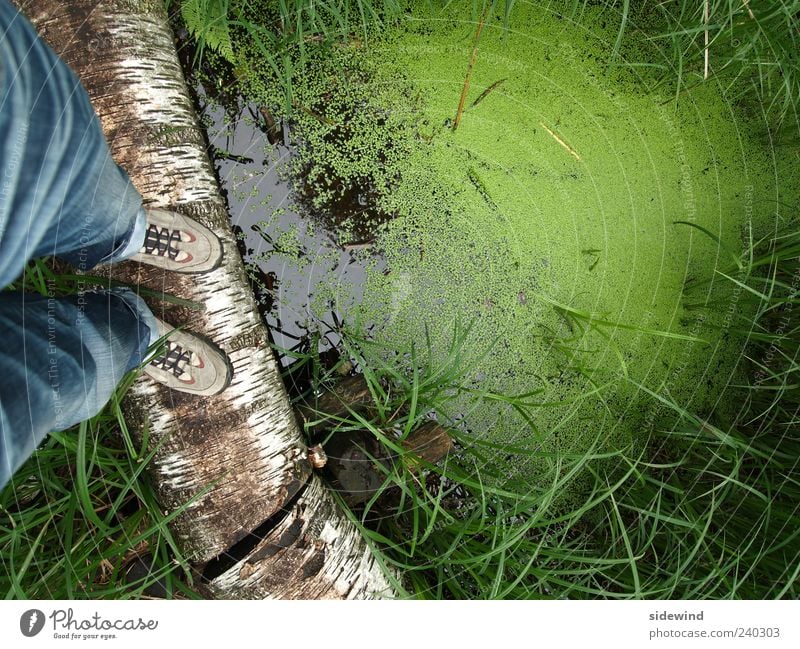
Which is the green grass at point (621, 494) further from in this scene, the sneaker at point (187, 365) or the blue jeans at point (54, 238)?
the blue jeans at point (54, 238)

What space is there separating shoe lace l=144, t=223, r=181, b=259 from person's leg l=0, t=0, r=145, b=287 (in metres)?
0.05

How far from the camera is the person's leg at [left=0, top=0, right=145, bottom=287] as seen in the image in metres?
0.72

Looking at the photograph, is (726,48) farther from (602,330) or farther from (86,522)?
(86,522)

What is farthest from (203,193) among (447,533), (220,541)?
(447,533)

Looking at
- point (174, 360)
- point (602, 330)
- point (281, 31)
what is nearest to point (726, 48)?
point (602, 330)

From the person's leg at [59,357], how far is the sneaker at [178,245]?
9 centimetres

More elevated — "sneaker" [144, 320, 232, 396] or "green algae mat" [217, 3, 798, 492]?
"green algae mat" [217, 3, 798, 492]

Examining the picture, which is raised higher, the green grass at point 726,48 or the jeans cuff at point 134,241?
the green grass at point 726,48

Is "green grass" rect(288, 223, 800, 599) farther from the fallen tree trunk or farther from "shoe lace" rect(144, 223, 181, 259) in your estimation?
"shoe lace" rect(144, 223, 181, 259)

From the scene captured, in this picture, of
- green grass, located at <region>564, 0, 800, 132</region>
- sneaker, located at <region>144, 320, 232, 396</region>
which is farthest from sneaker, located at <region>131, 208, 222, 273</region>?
green grass, located at <region>564, 0, 800, 132</region>

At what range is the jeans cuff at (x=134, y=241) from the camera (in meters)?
0.88

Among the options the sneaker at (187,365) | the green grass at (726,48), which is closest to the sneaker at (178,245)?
the sneaker at (187,365)
